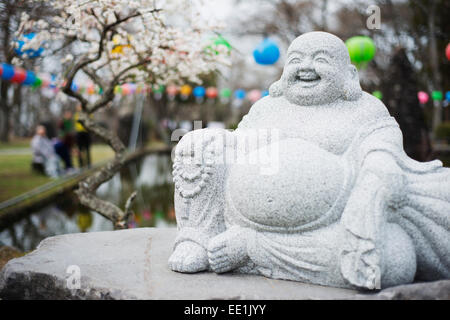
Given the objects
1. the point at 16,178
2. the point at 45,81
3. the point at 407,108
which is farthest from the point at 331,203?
the point at 16,178

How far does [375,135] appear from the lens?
11.3ft

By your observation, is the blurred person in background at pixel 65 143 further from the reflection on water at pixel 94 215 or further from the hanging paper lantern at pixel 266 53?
the hanging paper lantern at pixel 266 53

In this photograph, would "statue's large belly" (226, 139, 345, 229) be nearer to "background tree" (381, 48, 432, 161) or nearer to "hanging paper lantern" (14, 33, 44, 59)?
"hanging paper lantern" (14, 33, 44, 59)

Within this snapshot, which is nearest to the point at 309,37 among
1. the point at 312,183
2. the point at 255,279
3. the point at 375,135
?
the point at 375,135

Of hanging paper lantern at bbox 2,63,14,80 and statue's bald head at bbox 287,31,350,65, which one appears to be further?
hanging paper lantern at bbox 2,63,14,80

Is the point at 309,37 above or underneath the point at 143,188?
above

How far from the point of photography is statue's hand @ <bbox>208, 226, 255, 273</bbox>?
11.1ft

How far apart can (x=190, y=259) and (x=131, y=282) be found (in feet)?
1.57

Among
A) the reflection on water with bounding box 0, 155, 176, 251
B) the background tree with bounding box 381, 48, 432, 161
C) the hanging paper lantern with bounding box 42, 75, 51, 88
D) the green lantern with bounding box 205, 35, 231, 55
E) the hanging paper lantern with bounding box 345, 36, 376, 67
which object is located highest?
the hanging paper lantern with bounding box 345, 36, 376, 67

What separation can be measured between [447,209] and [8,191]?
329 inches

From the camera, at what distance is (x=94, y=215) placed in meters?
8.32

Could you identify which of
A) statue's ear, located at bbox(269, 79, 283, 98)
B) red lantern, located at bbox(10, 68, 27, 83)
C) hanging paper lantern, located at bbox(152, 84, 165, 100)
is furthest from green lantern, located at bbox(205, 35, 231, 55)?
red lantern, located at bbox(10, 68, 27, 83)

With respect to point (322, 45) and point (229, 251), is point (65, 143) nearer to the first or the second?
point (229, 251)
